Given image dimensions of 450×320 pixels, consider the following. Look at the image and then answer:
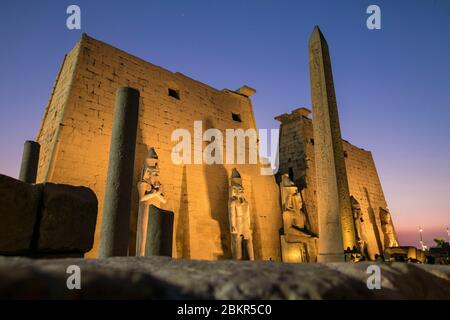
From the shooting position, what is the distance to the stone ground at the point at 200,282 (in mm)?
627

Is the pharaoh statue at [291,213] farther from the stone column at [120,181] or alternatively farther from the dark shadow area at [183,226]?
the stone column at [120,181]

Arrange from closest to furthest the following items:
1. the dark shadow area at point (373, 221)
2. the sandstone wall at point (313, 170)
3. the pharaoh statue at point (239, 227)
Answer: the pharaoh statue at point (239, 227) → the sandstone wall at point (313, 170) → the dark shadow area at point (373, 221)

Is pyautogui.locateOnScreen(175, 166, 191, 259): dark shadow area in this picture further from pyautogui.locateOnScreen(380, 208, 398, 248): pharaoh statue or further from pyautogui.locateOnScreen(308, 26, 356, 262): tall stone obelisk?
pyautogui.locateOnScreen(380, 208, 398, 248): pharaoh statue

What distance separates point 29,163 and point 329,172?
6.29 metres

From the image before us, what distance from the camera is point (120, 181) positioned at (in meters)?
4.43

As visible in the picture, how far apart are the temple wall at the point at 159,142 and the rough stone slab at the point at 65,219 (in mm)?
4108

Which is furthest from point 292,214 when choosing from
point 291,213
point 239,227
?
point 239,227

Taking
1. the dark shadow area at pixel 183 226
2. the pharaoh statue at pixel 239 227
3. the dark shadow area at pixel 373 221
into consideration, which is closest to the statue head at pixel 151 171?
the dark shadow area at pixel 183 226

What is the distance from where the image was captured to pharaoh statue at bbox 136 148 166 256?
6.56m

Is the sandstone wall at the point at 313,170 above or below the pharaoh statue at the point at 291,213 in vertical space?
above

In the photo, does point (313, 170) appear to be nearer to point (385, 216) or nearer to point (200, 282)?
point (385, 216)

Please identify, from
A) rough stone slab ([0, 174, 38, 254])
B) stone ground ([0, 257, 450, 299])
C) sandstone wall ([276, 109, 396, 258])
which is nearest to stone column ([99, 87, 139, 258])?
rough stone slab ([0, 174, 38, 254])
